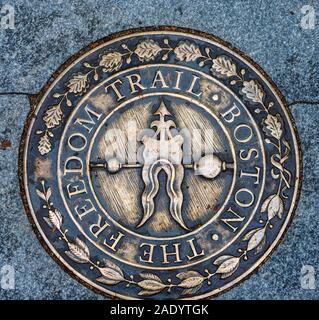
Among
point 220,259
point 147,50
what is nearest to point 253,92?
point 147,50

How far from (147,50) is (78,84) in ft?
1.25

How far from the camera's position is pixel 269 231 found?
328cm

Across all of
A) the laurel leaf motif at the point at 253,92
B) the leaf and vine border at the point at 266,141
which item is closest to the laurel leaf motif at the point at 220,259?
the leaf and vine border at the point at 266,141

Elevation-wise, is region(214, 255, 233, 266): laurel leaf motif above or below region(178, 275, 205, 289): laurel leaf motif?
above

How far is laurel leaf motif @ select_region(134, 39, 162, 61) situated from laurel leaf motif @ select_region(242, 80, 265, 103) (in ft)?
1.54

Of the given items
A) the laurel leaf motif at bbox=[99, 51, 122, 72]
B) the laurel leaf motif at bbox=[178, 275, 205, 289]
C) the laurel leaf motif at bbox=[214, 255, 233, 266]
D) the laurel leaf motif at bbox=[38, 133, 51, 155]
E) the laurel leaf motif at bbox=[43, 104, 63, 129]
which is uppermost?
the laurel leaf motif at bbox=[99, 51, 122, 72]

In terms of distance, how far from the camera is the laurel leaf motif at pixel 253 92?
10.8 feet

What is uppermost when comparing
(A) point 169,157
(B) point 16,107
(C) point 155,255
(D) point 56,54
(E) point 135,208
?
(D) point 56,54

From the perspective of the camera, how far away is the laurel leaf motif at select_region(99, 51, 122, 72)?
3.32m

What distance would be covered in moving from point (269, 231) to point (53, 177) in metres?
1.09

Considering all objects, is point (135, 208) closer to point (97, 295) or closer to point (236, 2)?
point (97, 295)

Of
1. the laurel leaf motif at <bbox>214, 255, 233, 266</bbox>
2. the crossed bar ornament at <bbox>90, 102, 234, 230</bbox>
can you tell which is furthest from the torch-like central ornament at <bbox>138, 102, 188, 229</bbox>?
the laurel leaf motif at <bbox>214, 255, 233, 266</bbox>

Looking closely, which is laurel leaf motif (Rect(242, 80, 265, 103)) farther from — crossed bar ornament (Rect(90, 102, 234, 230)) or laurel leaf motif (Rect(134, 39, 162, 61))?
laurel leaf motif (Rect(134, 39, 162, 61))
